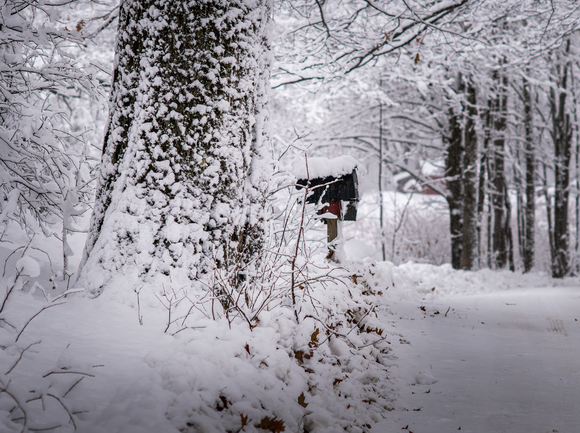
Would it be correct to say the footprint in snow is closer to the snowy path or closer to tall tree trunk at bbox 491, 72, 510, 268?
the snowy path

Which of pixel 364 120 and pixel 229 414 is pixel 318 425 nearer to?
pixel 229 414

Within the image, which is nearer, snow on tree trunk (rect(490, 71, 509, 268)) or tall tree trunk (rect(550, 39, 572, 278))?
tall tree trunk (rect(550, 39, 572, 278))

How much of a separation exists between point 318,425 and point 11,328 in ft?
4.96

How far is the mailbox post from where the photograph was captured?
4.26 metres

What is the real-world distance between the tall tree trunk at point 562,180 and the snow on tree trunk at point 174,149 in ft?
39.9

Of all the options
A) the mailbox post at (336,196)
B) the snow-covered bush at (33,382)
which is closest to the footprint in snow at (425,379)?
the mailbox post at (336,196)

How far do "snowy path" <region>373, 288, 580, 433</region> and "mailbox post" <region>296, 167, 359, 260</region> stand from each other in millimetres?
1320

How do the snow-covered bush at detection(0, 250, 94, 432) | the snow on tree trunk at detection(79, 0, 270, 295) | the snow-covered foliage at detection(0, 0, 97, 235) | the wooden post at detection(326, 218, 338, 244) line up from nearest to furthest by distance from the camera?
the snow-covered bush at detection(0, 250, 94, 432) < the snow on tree trunk at detection(79, 0, 270, 295) < the snow-covered foliage at detection(0, 0, 97, 235) < the wooden post at detection(326, 218, 338, 244)

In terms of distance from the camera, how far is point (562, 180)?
11812mm

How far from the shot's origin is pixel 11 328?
5.90ft

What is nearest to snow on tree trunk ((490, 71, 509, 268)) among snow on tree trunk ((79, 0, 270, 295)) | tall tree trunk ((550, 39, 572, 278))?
tall tree trunk ((550, 39, 572, 278))

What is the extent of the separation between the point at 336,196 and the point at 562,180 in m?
10.7

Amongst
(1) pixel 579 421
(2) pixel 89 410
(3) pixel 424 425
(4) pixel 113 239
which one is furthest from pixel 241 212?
(1) pixel 579 421

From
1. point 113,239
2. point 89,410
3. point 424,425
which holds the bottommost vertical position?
point 424,425
